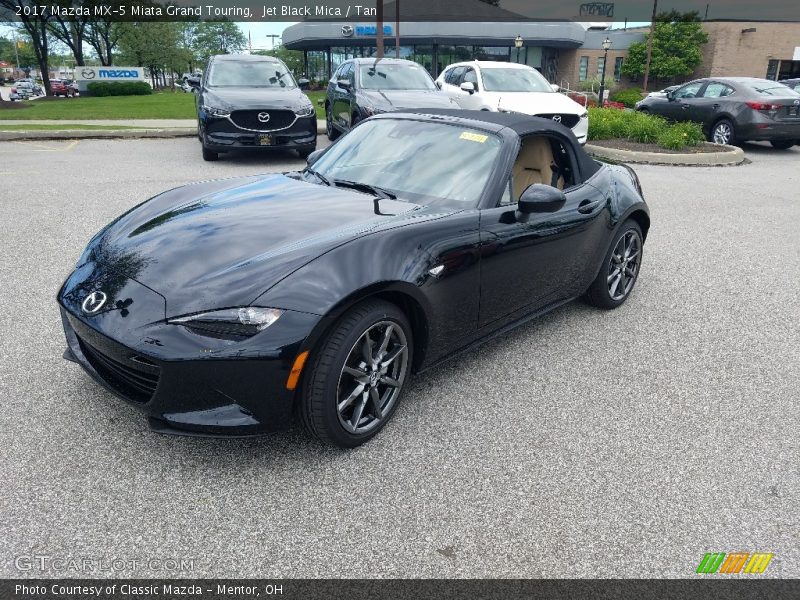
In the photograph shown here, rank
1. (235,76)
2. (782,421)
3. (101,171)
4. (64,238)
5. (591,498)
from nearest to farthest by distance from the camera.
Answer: (591,498), (782,421), (64,238), (101,171), (235,76)

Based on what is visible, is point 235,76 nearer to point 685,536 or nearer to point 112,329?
point 112,329

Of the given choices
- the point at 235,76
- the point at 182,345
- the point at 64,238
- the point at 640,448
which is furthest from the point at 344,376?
the point at 235,76

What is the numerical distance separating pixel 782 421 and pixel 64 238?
6147 mm

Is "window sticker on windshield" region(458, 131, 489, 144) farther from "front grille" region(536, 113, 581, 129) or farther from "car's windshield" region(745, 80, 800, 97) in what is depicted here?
"car's windshield" region(745, 80, 800, 97)

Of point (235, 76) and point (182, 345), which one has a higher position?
point (235, 76)

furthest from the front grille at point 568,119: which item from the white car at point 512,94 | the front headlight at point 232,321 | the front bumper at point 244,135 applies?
the front headlight at point 232,321

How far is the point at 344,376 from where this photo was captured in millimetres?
2885

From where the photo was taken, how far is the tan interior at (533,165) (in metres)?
3.91

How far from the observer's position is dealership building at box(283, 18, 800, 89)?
45.7 metres

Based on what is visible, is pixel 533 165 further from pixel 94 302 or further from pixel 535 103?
pixel 535 103

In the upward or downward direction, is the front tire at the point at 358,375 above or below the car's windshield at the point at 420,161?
below

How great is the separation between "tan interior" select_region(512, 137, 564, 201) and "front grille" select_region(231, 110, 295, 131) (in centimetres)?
698

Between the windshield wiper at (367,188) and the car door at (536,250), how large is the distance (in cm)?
56

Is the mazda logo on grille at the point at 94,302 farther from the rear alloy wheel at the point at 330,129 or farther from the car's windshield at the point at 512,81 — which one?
the car's windshield at the point at 512,81
